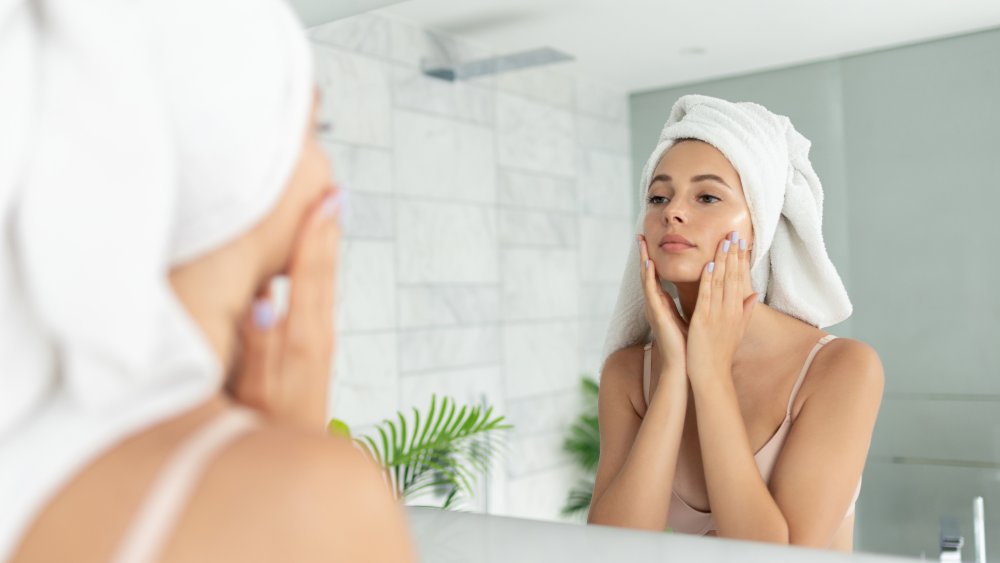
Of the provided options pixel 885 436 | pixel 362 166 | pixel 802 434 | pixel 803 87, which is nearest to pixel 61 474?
pixel 802 434

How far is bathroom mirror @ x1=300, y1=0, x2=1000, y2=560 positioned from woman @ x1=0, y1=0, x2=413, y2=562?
2116 millimetres

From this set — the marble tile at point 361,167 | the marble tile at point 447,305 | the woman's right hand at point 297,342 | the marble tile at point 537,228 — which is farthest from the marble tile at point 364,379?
the woman's right hand at point 297,342

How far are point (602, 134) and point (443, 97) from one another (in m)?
0.78

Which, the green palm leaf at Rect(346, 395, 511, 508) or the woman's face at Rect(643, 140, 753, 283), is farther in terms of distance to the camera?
the green palm leaf at Rect(346, 395, 511, 508)

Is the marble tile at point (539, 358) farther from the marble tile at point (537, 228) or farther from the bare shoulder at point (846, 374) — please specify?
the bare shoulder at point (846, 374)

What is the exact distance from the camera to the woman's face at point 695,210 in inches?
43.6

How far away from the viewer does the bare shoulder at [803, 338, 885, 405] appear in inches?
39.5

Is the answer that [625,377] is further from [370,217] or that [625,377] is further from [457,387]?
[457,387]

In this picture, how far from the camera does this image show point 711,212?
43.7 inches

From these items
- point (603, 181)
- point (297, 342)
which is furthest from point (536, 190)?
point (297, 342)

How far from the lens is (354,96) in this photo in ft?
8.25

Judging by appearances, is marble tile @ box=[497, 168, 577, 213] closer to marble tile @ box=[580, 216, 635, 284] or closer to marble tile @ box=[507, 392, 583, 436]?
marble tile @ box=[580, 216, 635, 284]

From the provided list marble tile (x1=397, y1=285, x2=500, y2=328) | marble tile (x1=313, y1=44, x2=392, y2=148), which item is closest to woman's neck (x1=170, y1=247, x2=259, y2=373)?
marble tile (x1=313, y1=44, x2=392, y2=148)

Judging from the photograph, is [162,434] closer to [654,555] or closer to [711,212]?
[654,555]
